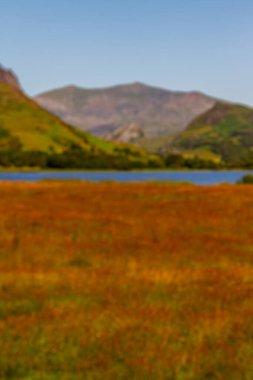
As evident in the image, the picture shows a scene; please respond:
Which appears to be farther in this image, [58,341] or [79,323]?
[79,323]

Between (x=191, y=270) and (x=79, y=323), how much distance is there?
6.20m

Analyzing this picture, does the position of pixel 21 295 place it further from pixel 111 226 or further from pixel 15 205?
pixel 15 205

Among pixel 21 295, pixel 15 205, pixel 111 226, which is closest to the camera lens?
pixel 21 295

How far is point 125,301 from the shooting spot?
39.3ft

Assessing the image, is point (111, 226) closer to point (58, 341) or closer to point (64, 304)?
point (64, 304)

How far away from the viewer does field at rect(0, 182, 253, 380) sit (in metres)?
8.29

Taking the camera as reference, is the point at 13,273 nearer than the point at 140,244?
Yes

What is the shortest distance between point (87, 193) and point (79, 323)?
39.3m

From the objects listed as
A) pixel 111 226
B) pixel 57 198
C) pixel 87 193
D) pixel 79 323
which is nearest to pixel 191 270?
pixel 79 323

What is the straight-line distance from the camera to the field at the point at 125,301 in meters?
8.29

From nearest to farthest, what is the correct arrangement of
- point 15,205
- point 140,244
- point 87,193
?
1. point 140,244
2. point 15,205
3. point 87,193

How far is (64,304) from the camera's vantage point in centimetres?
1166

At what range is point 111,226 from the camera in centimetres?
2702

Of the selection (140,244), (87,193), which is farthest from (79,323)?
(87,193)
